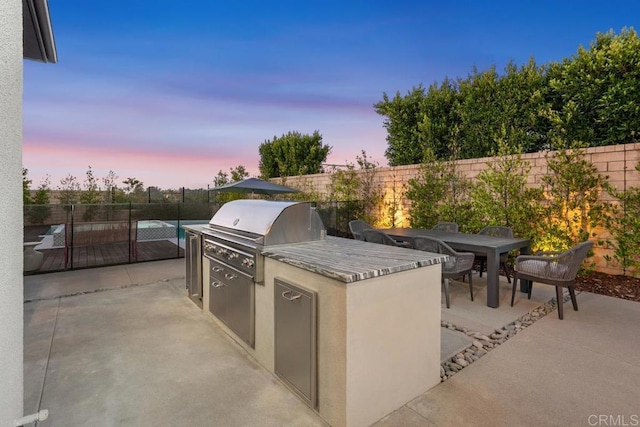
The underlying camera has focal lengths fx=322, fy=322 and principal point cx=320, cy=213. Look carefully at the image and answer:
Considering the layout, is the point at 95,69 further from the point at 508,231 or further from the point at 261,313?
the point at 508,231

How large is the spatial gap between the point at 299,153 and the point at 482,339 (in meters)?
11.3

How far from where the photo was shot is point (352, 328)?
1.74 m

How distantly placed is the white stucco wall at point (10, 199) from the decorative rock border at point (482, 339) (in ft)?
7.76

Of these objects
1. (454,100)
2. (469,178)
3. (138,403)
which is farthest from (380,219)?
(138,403)

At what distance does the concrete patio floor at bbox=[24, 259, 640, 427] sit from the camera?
6.37 feet

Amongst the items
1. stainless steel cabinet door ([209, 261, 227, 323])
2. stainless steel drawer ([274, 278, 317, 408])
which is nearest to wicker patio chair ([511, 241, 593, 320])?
stainless steel drawer ([274, 278, 317, 408])

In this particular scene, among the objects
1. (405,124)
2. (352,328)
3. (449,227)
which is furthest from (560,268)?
(405,124)

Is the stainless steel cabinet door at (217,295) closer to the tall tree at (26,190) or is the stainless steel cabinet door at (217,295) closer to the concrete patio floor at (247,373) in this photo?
the concrete patio floor at (247,373)

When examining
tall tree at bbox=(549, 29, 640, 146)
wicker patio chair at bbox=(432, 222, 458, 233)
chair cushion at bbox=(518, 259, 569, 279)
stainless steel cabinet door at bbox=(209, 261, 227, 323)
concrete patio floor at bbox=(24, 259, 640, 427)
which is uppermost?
tall tree at bbox=(549, 29, 640, 146)

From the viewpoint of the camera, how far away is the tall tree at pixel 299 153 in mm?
13367

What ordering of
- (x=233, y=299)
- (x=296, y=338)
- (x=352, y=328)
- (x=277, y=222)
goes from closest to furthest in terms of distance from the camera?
(x=352, y=328)
(x=296, y=338)
(x=277, y=222)
(x=233, y=299)

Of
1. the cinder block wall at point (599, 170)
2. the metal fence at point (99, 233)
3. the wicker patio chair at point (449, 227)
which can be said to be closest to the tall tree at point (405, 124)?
the cinder block wall at point (599, 170)

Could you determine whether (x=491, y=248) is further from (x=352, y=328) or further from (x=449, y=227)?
(x=352, y=328)

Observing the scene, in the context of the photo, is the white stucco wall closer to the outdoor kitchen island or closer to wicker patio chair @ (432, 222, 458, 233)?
the outdoor kitchen island
